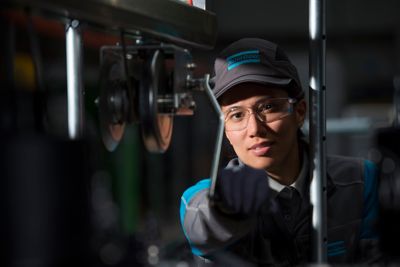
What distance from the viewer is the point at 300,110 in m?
2.00

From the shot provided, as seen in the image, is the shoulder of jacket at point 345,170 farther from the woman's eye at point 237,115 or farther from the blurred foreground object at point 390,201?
the blurred foreground object at point 390,201

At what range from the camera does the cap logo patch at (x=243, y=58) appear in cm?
187

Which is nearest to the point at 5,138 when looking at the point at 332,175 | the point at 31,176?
the point at 31,176

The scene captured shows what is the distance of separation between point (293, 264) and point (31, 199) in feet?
3.51

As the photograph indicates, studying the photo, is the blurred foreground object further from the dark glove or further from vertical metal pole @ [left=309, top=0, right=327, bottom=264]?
vertical metal pole @ [left=309, top=0, right=327, bottom=264]

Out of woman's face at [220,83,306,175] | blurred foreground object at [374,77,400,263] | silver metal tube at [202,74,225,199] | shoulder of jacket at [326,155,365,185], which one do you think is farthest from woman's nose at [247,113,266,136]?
blurred foreground object at [374,77,400,263]

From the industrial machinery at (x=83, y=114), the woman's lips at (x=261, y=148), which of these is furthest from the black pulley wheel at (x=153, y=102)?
the woman's lips at (x=261, y=148)

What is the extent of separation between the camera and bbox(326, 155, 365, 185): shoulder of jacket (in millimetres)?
2006

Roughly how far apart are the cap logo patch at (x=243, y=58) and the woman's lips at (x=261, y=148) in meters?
0.20

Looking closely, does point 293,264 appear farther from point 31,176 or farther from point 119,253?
point 31,176

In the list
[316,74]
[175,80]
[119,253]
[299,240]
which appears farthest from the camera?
[299,240]

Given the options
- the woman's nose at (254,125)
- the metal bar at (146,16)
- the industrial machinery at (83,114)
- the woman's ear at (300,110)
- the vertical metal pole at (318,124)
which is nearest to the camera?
the industrial machinery at (83,114)

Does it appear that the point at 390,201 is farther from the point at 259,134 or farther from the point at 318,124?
the point at 259,134

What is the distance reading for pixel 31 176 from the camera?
0.90 metres
